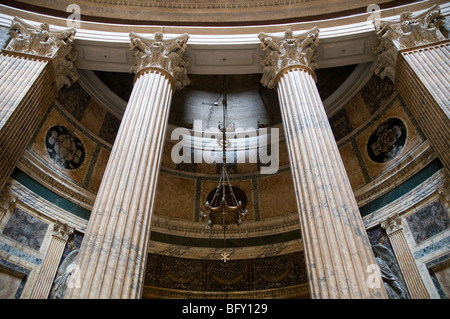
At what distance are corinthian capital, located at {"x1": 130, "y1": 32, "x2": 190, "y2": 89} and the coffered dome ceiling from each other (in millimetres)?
1370

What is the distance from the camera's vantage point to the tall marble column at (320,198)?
Answer: 155 inches

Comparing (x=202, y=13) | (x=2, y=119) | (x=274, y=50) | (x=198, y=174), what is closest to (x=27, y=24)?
(x=2, y=119)

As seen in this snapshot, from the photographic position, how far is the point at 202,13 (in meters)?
9.22

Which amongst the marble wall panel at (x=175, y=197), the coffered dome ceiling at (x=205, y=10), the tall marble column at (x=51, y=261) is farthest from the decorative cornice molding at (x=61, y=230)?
the coffered dome ceiling at (x=205, y=10)

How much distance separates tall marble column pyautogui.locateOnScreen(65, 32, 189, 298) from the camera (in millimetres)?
3951

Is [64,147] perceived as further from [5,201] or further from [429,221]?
[429,221]

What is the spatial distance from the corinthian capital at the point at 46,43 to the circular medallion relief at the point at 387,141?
801 cm

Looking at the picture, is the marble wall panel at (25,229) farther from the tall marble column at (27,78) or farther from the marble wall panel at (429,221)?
the marble wall panel at (429,221)

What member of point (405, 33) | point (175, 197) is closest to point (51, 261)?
point (175, 197)

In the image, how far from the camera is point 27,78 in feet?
22.8

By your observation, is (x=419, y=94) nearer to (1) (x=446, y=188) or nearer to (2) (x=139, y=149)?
(1) (x=446, y=188)

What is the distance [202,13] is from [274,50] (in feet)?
8.51

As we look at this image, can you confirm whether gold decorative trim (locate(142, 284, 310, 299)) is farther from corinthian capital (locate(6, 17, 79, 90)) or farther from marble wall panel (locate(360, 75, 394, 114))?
corinthian capital (locate(6, 17, 79, 90))

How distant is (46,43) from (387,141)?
8534 millimetres
